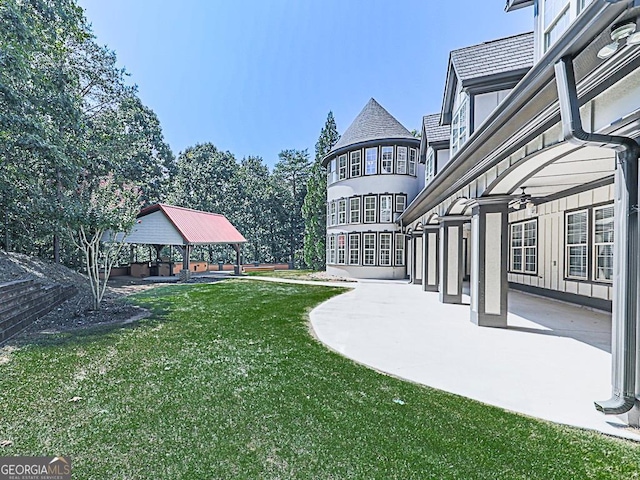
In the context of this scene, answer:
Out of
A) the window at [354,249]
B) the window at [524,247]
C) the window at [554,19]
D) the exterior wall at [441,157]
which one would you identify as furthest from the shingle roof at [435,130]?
the window at [354,249]

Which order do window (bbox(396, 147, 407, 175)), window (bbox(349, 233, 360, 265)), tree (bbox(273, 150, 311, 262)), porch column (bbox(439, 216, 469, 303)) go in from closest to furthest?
porch column (bbox(439, 216, 469, 303)), window (bbox(396, 147, 407, 175)), window (bbox(349, 233, 360, 265)), tree (bbox(273, 150, 311, 262))

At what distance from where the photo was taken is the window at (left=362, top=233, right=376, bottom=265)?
19.2 metres

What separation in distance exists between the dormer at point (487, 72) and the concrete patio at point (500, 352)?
12.5 ft

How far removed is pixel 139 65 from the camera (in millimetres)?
19953

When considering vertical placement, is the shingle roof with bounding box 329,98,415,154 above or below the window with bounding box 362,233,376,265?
above

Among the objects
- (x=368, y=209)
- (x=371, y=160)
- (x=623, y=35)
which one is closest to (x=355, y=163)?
(x=371, y=160)

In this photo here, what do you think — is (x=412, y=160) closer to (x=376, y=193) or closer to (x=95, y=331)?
(x=376, y=193)

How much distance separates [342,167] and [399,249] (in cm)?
614

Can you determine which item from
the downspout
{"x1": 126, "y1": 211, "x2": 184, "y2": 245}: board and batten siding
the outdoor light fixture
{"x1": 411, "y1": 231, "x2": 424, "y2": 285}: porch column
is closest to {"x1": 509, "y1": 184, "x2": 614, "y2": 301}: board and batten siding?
{"x1": 411, "y1": 231, "x2": 424, "y2": 285}: porch column

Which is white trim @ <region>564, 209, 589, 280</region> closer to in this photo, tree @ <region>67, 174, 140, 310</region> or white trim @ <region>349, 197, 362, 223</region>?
white trim @ <region>349, 197, 362, 223</region>

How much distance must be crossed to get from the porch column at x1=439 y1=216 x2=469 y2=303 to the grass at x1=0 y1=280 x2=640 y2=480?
577 cm

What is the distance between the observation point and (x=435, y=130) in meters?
13.6

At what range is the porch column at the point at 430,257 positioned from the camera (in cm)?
1188

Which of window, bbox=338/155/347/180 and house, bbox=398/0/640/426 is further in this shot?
window, bbox=338/155/347/180
